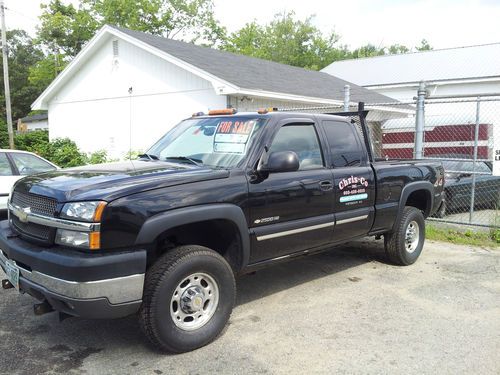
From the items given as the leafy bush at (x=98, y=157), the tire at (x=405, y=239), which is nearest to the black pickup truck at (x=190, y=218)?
the tire at (x=405, y=239)

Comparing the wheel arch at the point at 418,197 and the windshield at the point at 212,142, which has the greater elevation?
the windshield at the point at 212,142

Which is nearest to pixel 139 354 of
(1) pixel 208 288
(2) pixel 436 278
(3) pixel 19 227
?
(1) pixel 208 288

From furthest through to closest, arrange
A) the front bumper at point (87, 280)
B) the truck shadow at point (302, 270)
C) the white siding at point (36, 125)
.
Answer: the white siding at point (36, 125), the truck shadow at point (302, 270), the front bumper at point (87, 280)

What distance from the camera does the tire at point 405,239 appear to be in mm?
5934

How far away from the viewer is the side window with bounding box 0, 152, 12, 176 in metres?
8.07

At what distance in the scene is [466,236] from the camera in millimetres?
7781

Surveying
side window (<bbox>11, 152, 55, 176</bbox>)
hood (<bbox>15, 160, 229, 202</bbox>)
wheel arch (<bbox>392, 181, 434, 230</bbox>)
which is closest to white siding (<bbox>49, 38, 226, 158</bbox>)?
side window (<bbox>11, 152, 55, 176</bbox>)

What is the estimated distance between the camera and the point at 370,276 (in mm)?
5738

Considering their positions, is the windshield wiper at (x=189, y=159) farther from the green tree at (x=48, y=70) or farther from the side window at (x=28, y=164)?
the green tree at (x=48, y=70)

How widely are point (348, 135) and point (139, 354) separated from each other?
3198 mm

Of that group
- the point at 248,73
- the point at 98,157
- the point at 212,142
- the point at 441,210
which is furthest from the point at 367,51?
the point at 212,142

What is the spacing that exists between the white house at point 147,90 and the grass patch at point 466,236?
583 centimetres

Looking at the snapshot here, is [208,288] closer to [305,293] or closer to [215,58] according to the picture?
[305,293]

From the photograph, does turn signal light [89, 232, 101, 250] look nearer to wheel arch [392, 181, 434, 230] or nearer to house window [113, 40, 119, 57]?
wheel arch [392, 181, 434, 230]
